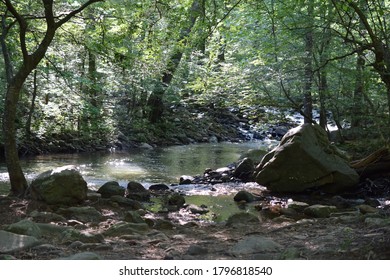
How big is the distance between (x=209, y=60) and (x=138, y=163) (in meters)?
4.32

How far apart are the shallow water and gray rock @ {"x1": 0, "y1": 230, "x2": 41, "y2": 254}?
4900 mm

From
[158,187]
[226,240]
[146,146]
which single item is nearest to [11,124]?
[158,187]

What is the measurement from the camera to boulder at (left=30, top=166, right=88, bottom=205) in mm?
7324

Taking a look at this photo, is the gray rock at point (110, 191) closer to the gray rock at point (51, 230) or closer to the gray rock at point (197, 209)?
the gray rock at point (197, 209)

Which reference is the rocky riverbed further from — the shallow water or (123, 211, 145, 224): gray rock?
the shallow water

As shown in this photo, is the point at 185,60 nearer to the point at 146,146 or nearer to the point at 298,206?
the point at 146,146

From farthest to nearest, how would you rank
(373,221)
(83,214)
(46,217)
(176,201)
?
1. (176,201)
2. (83,214)
3. (46,217)
4. (373,221)

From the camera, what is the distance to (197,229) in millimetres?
6539

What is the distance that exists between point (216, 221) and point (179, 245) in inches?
94.1

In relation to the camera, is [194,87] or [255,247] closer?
[255,247]

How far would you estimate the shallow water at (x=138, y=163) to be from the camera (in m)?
11.6

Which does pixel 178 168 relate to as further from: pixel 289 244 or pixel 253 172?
pixel 289 244

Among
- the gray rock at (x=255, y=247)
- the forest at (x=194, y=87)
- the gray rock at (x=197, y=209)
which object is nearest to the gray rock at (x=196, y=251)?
the forest at (x=194, y=87)

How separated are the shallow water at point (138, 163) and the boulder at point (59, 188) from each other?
2.21 metres
